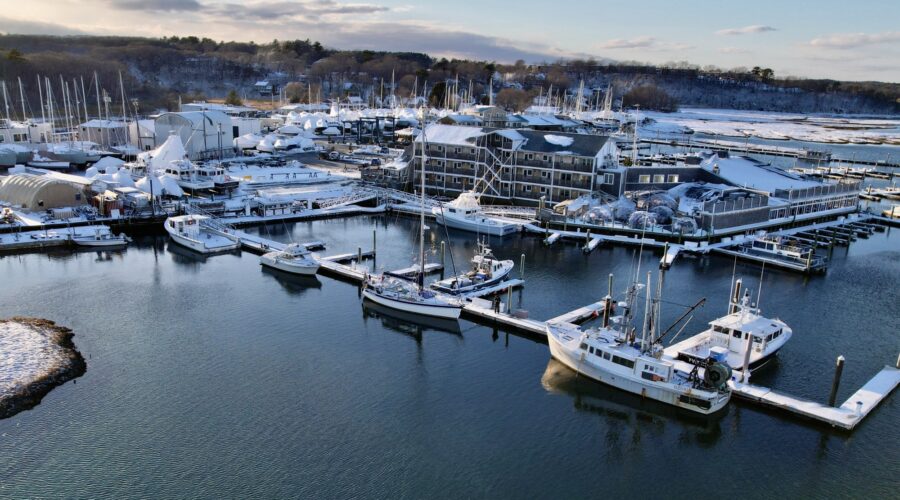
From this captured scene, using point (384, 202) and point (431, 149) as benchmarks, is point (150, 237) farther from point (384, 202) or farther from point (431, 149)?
point (431, 149)

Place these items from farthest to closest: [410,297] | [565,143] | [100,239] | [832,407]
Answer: [565,143] → [100,239] → [410,297] → [832,407]

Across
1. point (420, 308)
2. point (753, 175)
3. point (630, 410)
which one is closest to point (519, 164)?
point (753, 175)

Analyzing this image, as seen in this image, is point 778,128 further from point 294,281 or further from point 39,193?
point 39,193

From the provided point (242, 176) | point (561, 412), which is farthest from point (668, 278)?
point (242, 176)

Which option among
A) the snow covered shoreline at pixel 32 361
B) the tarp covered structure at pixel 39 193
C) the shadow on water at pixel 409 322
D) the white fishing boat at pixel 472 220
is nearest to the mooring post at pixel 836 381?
the shadow on water at pixel 409 322

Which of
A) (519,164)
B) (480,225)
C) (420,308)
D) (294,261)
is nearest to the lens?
(420,308)

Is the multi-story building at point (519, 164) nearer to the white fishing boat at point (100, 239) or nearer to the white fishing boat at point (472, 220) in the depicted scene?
the white fishing boat at point (472, 220)

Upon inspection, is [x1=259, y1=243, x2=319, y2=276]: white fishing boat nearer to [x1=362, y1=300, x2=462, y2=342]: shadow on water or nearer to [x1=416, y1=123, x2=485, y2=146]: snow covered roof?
[x1=362, y1=300, x2=462, y2=342]: shadow on water
